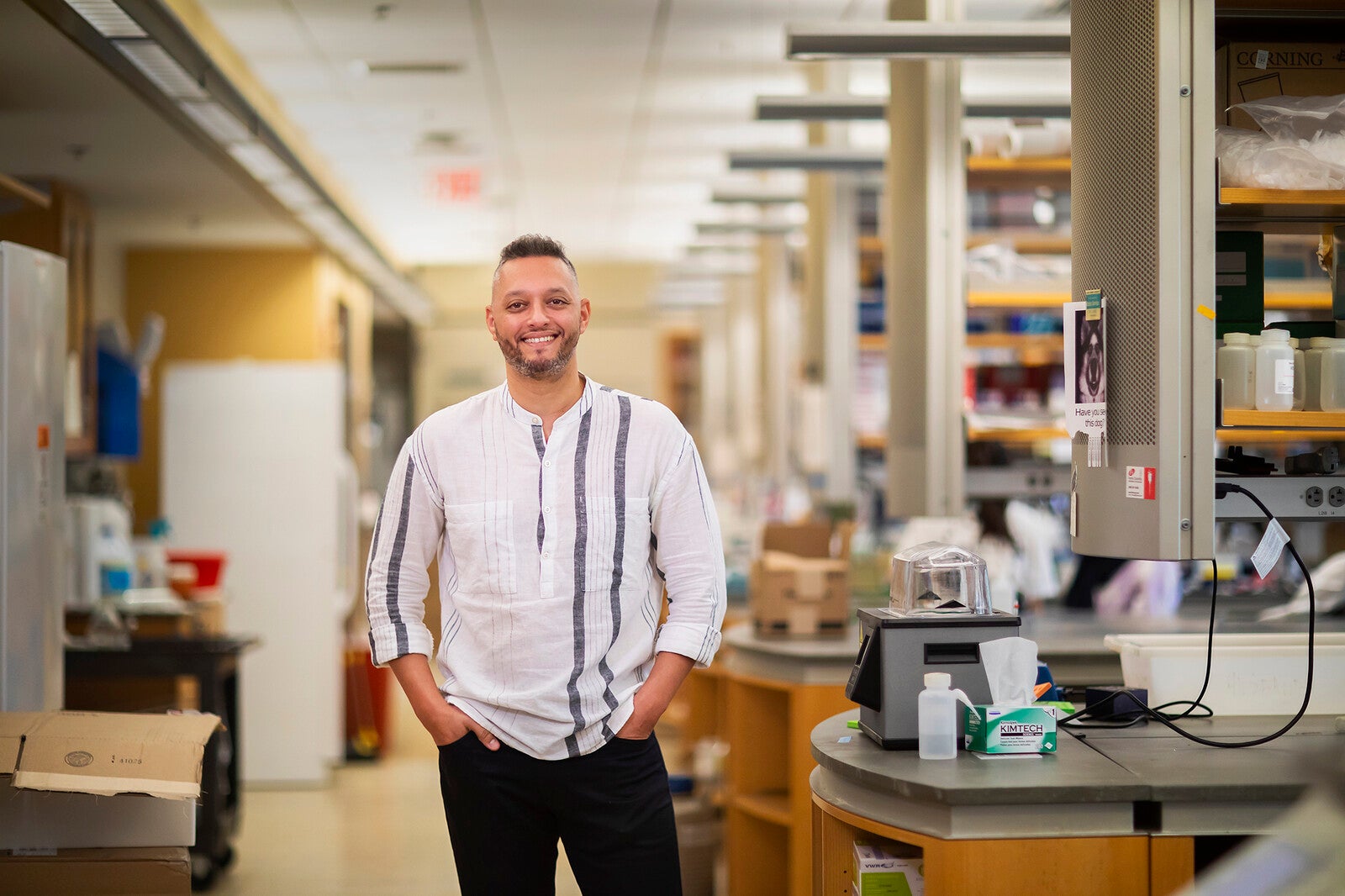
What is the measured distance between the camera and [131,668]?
218 inches

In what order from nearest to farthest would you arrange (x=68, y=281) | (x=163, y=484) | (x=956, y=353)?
(x=956, y=353) → (x=68, y=281) → (x=163, y=484)

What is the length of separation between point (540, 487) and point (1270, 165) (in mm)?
1714

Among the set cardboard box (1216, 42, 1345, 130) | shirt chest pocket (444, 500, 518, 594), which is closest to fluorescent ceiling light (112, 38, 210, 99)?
shirt chest pocket (444, 500, 518, 594)

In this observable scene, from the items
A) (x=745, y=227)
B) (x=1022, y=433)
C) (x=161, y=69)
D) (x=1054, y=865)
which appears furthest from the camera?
(x=745, y=227)

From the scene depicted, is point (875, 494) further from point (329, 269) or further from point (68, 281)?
point (68, 281)

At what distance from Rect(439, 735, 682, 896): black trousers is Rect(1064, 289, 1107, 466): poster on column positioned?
1227mm

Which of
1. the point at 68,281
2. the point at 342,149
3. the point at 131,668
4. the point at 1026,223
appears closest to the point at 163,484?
the point at 68,281

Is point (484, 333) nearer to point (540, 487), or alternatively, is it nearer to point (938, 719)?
point (540, 487)

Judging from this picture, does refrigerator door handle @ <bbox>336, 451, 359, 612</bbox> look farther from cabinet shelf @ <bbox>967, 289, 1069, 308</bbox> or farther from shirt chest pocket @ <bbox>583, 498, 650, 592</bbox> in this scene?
shirt chest pocket @ <bbox>583, 498, 650, 592</bbox>

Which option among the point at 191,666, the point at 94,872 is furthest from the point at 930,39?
the point at 191,666

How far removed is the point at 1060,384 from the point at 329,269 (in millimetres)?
4721

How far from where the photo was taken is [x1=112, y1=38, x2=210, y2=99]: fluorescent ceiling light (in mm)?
4109

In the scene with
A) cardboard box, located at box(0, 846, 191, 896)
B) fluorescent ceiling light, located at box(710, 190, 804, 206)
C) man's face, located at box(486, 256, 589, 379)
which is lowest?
cardboard box, located at box(0, 846, 191, 896)

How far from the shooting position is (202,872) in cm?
530
